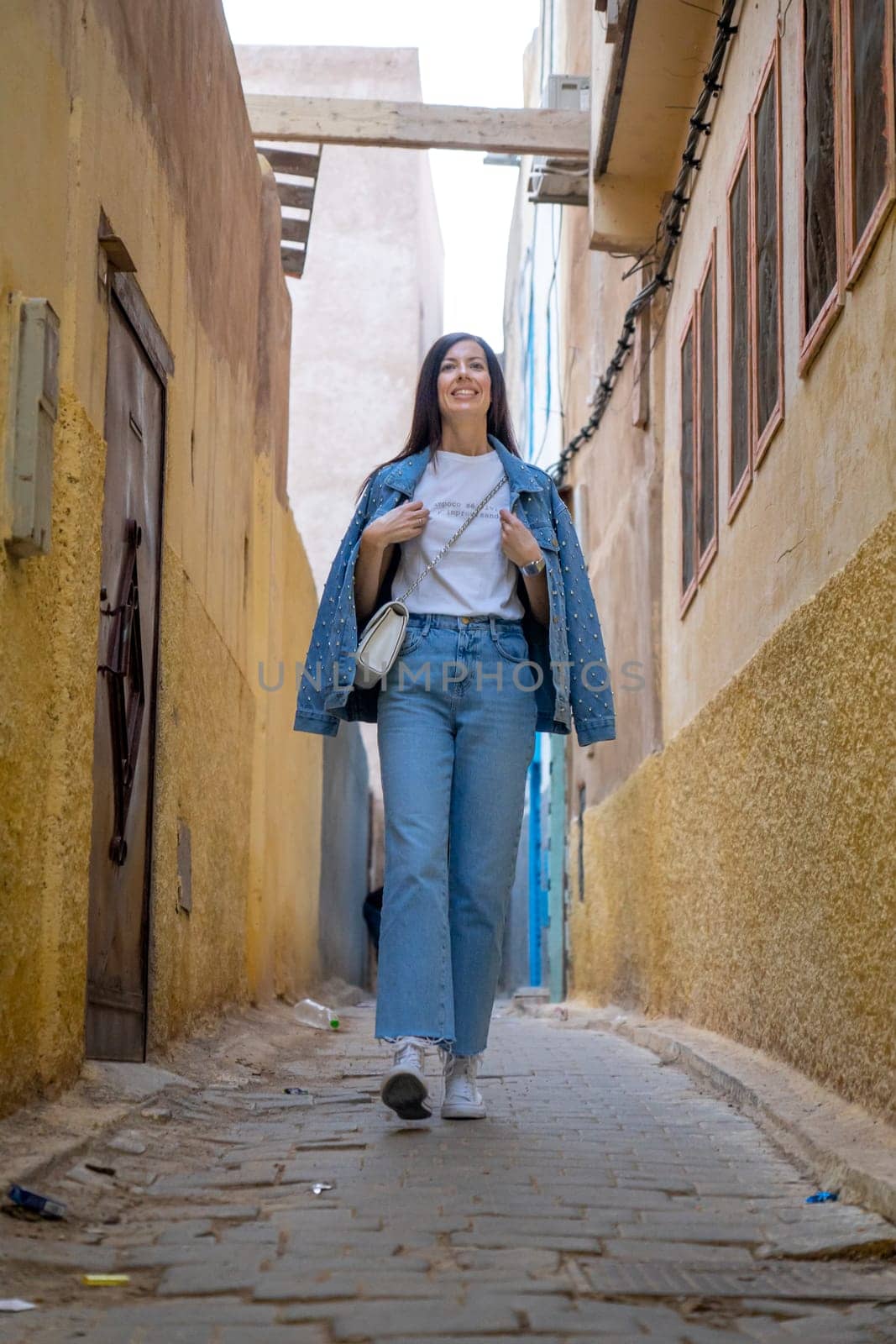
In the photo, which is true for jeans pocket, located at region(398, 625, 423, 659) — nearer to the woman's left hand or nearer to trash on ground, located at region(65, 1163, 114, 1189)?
the woman's left hand

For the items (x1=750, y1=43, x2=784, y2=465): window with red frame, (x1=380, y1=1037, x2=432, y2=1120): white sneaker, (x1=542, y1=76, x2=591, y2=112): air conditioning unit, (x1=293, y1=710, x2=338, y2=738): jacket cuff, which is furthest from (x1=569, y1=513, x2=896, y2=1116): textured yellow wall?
(x1=542, y1=76, x2=591, y2=112): air conditioning unit

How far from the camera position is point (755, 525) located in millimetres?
5570

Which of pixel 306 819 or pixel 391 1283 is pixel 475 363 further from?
pixel 306 819

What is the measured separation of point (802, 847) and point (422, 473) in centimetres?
146

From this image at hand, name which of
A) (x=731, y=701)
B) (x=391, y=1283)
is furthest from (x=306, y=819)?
(x=391, y=1283)

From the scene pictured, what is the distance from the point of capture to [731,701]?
578 cm

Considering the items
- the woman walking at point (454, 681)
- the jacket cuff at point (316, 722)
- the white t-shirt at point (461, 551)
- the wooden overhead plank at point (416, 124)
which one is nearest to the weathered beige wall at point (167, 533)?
the jacket cuff at point (316, 722)

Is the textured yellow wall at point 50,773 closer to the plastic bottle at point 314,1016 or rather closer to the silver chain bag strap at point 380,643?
the silver chain bag strap at point 380,643

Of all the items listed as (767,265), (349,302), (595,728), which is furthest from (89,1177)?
(349,302)

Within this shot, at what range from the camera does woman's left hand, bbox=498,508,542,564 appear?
419cm

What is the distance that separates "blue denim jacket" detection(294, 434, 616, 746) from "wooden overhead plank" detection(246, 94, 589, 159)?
652 centimetres

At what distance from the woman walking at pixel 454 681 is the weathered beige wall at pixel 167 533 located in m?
0.73

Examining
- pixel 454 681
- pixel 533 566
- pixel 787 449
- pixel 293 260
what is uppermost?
pixel 293 260

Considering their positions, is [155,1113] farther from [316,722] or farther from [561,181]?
[561,181]
